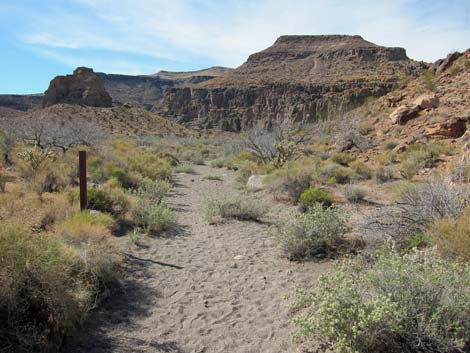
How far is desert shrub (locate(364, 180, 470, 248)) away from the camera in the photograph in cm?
550

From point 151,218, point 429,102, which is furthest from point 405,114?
point 151,218

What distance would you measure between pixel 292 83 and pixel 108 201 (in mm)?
67563

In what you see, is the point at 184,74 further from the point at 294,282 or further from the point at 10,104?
the point at 294,282

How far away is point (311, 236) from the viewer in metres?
6.48

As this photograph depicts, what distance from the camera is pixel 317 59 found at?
260 ft

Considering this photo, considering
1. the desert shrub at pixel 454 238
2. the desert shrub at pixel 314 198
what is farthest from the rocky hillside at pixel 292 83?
the desert shrub at pixel 454 238

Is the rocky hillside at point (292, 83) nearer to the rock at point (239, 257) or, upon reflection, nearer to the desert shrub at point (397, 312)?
the rock at point (239, 257)

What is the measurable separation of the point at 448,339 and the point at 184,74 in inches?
6326

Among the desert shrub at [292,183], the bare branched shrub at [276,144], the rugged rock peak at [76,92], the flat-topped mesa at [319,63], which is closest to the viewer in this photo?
the desert shrub at [292,183]

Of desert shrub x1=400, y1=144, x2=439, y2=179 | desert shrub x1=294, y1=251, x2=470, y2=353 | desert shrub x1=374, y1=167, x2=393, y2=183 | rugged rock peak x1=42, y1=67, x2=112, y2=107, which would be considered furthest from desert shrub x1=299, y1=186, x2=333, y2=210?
rugged rock peak x1=42, y1=67, x2=112, y2=107

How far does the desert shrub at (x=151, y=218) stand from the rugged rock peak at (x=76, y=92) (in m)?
56.1

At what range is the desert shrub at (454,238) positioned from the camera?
13.6ft

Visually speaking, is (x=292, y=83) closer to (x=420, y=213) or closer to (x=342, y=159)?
(x=342, y=159)

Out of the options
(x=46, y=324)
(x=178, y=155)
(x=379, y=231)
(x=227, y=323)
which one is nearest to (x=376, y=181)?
(x=379, y=231)
